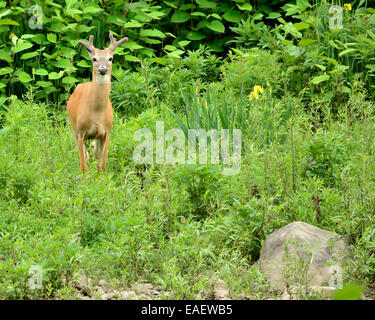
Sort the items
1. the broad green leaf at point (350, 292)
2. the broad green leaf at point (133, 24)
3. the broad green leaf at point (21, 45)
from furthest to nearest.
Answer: the broad green leaf at point (133, 24), the broad green leaf at point (21, 45), the broad green leaf at point (350, 292)

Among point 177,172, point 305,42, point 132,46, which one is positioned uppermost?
point 132,46

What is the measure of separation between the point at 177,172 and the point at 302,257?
3.90 ft

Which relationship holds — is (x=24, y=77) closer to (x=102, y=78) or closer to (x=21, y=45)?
(x=21, y=45)

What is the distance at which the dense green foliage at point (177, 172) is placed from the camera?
387 cm

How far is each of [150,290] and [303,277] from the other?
35.6 inches

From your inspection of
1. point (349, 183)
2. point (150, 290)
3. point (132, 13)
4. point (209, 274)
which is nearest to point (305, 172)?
point (349, 183)

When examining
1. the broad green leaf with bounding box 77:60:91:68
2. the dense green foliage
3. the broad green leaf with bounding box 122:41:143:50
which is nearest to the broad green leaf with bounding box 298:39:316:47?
the dense green foliage

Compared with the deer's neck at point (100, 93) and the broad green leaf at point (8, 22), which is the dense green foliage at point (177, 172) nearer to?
the broad green leaf at point (8, 22)

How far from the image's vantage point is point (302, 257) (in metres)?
3.87

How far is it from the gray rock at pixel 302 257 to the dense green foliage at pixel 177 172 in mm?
88

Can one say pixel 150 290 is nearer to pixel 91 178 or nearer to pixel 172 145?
pixel 91 178

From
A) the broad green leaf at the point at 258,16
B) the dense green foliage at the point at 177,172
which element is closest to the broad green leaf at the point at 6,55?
the dense green foliage at the point at 177,172

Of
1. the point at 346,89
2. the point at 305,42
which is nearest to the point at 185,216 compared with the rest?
the point at 346,89

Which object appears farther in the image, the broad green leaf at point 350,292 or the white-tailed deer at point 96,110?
the white-tailed deer at point 96,110
